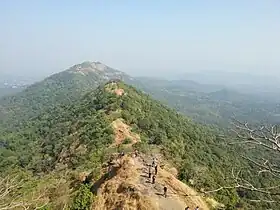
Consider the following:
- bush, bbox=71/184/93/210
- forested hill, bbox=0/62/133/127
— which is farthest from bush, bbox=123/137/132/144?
forested hill, bbox=0/62/133/127

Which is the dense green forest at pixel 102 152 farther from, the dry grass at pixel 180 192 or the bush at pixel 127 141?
the dry grass at pixel 180 192

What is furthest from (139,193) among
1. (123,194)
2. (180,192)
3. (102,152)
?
(102,152)

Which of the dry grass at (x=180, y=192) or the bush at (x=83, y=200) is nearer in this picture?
the dry grass at (x=180, y=192)

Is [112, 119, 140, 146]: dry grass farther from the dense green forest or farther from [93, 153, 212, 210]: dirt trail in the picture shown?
[93, 153, 212, 210]: dirt trail

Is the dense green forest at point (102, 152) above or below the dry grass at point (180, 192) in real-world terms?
below

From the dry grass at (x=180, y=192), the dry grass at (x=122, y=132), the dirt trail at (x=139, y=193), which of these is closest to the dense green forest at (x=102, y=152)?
the dry grass at (x=122, y=132)

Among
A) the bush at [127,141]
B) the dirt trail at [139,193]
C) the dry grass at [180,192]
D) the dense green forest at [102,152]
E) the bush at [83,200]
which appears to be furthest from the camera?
the bush at [127,141]

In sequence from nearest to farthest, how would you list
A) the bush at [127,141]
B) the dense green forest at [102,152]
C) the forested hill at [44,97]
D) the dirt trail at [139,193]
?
the dirt trail at [139,193] → the dense green forest at [102,152] → the bush at [127,141] → the forested hill at [44,97]
